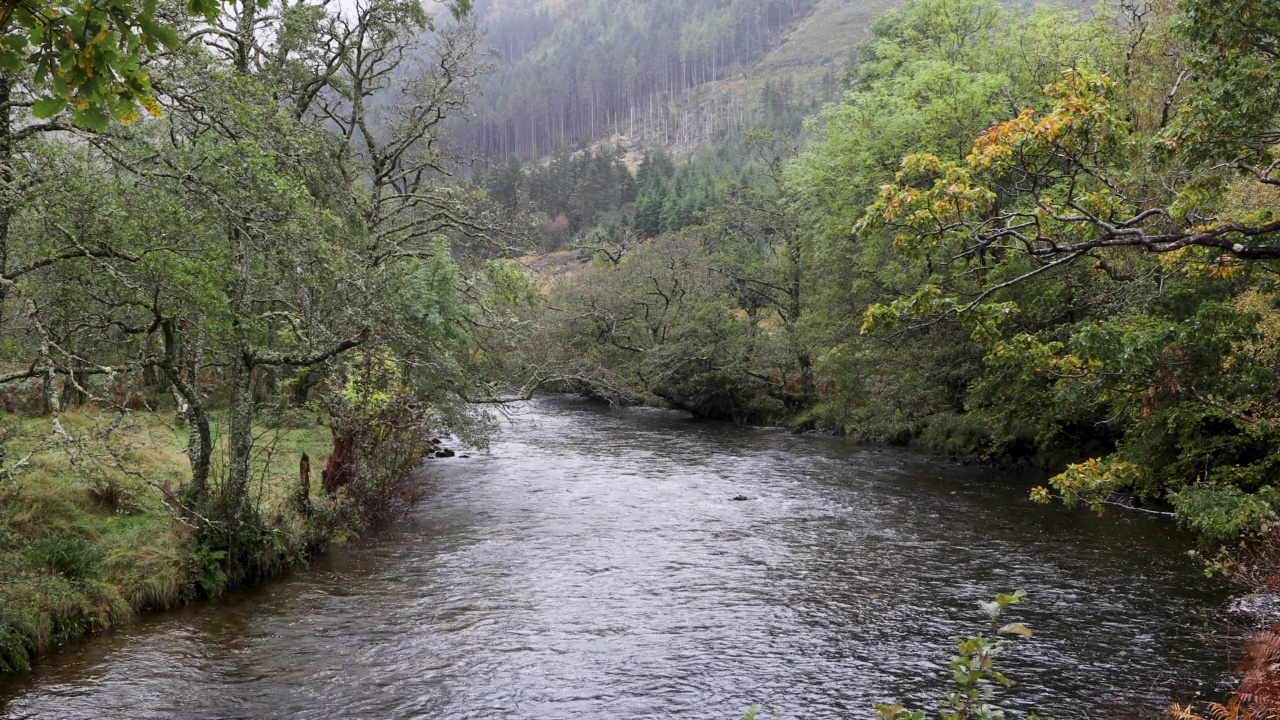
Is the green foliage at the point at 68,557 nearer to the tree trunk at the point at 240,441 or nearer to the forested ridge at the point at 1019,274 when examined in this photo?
the tree trunk at the point at 240,441

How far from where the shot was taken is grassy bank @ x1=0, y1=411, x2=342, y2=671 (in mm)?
10734

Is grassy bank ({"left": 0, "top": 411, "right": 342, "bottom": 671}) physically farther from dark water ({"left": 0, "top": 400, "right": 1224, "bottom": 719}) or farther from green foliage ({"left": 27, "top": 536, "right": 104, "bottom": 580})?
dark water ({"left": 0, "top": 400, "right": 1224, "bottom": 719})

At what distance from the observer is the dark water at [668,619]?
10289mm

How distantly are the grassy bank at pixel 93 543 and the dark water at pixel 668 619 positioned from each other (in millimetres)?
419

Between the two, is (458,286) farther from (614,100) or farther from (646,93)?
(646,93)

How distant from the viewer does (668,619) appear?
13.4 meters

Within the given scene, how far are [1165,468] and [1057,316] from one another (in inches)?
202

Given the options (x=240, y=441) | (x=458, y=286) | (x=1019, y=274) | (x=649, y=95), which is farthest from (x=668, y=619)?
(x=649, y=95)

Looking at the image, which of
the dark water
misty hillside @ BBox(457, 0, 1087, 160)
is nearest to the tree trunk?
the dark water

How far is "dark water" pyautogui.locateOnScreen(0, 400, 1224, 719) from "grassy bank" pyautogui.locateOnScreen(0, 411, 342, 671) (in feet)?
1.38

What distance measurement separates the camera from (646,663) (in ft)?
37.9

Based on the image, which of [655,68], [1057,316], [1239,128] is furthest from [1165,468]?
[655,68]

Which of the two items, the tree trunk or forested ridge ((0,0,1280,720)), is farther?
the tree trunk

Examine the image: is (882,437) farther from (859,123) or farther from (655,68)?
(655,68)
